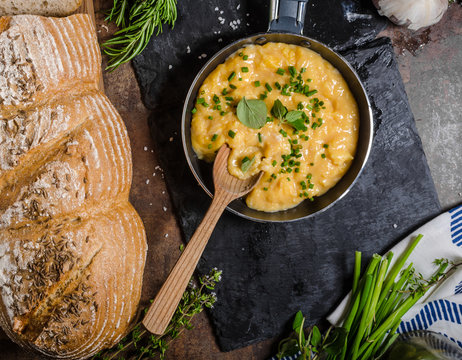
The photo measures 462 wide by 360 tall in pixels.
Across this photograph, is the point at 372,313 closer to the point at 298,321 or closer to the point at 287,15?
the point at 298,321

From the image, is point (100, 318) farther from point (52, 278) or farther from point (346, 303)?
point (346, 303)

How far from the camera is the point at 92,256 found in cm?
200

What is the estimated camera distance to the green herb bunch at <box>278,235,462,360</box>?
2.27 m

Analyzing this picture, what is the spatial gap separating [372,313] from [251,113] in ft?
4.04

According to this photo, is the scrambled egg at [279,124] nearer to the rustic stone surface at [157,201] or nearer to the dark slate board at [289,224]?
the dark slate board at [289,224]

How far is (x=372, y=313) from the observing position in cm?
229

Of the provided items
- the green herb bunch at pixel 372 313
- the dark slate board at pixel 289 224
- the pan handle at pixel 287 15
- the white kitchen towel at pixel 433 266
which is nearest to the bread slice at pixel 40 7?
the dark slate board at pixel 289 224

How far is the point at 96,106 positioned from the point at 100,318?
101 centimetres

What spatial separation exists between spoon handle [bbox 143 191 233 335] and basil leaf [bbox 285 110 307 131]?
0.47 m

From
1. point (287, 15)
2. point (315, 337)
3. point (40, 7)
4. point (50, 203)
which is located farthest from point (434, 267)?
point (40, 7)

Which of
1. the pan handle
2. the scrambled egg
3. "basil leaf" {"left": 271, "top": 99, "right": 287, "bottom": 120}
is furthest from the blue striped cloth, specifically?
the pan handle

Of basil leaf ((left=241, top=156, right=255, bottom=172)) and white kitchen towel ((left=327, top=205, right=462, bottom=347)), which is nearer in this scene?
basil leaf ((left=241, top=156, right=255, bottom=172))

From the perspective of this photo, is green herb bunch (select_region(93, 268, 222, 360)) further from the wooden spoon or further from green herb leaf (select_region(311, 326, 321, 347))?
green herb leaf (select_region(311, 326, 321, 347))

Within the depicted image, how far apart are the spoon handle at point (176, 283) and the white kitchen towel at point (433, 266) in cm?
92
